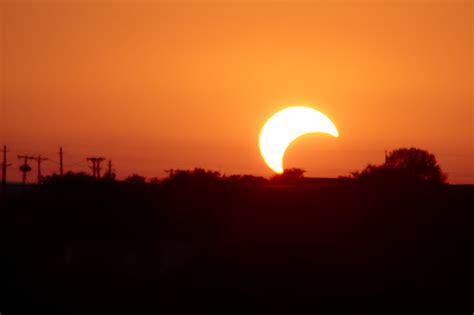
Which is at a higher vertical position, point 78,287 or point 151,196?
point 151,196

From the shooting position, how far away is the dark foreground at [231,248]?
33.5 metres

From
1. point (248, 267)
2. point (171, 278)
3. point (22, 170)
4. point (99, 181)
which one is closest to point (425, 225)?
point (248, 267)

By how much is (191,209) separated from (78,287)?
11938 millimetres

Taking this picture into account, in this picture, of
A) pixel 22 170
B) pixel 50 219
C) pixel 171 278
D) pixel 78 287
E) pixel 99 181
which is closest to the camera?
pixel 78 287

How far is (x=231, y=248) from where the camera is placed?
43.8 metres

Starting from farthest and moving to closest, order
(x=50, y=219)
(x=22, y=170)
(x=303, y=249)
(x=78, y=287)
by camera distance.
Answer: (x=22, y=170) < (x=50, y=219) < (x=303, y=249) < (x=78, y=287)

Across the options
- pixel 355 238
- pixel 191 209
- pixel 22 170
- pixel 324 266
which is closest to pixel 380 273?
pixel 324 266

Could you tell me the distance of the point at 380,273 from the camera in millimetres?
38500

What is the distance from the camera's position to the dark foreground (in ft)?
110

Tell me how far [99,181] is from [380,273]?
1970 centimetres

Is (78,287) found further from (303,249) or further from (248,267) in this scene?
(303,249)

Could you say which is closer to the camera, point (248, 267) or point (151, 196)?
point (248, 267)

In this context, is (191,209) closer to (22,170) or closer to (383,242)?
(383,242)

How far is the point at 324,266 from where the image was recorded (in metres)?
40.2
